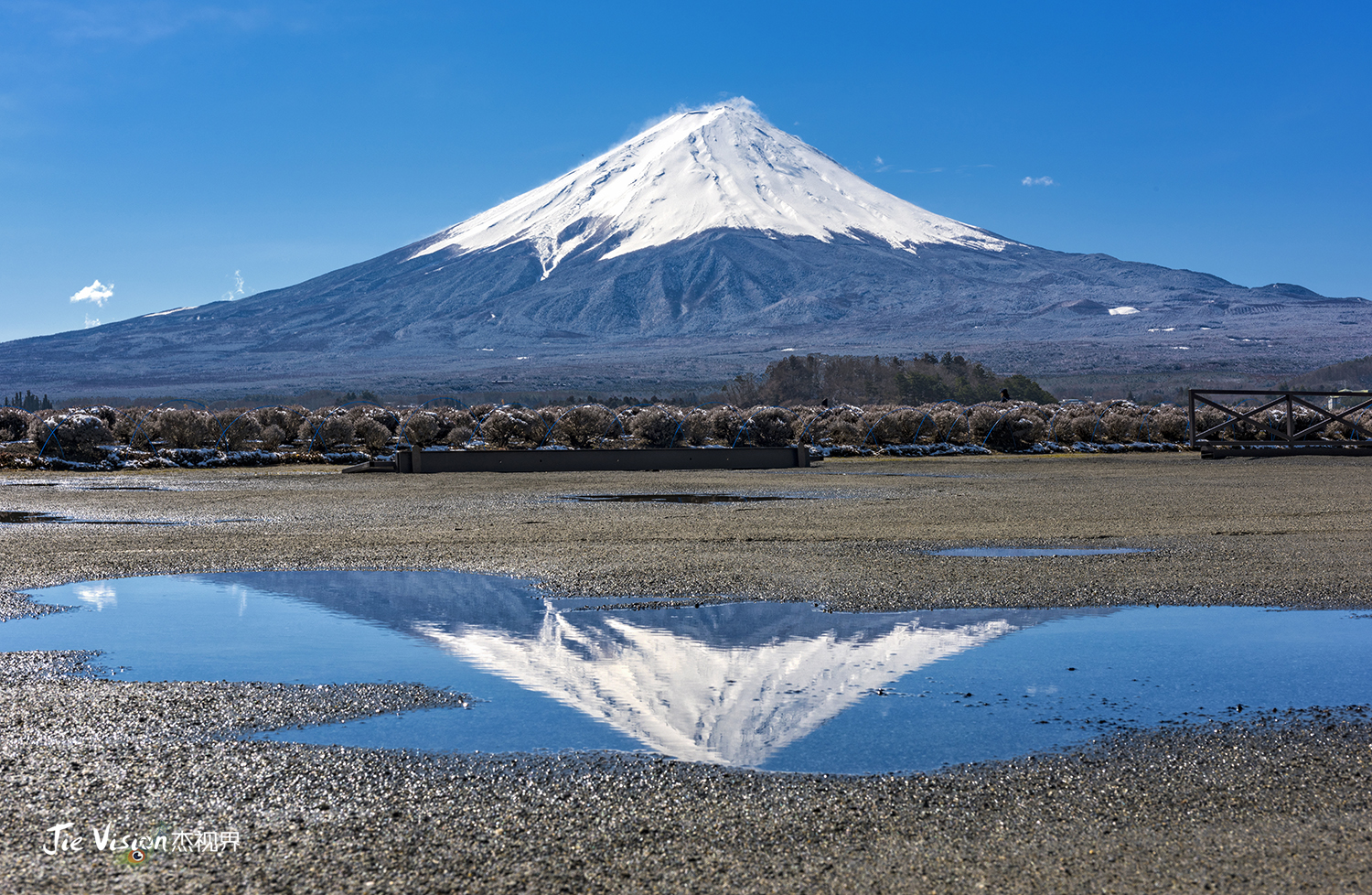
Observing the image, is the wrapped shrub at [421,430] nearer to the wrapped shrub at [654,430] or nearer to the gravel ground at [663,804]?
the wrapped shrub at [654,430]

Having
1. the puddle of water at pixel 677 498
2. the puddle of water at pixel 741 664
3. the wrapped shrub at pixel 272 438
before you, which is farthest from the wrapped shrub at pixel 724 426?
the puddle of water at pixel 741 664

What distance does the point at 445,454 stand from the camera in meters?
22.4

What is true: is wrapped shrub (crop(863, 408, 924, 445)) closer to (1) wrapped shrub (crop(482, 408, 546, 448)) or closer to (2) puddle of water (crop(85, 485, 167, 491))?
(1) wrapped shrub (crop(482, 408, 546, 448))

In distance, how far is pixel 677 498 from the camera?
15.4 metres

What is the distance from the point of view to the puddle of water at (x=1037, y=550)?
9234 mm

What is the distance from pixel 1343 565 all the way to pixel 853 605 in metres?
3.93

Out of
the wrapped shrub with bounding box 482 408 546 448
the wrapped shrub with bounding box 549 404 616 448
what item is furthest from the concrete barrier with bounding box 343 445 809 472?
the wrapped shrub with bounding box 549 404 616 448

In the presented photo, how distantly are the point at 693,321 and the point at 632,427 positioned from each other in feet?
453

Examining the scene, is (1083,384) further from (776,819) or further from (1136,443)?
(776,819)

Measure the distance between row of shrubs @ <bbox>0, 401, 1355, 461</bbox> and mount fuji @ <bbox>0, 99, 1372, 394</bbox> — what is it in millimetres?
82578

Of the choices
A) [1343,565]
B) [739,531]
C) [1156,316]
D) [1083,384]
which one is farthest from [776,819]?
[1156,316]

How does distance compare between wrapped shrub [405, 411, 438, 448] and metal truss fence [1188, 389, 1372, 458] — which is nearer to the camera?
metal truss fence [1188, 389, 1372, 458]

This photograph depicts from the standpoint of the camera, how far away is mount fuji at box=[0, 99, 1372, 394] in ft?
430

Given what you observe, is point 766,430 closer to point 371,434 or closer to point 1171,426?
point 371,434
